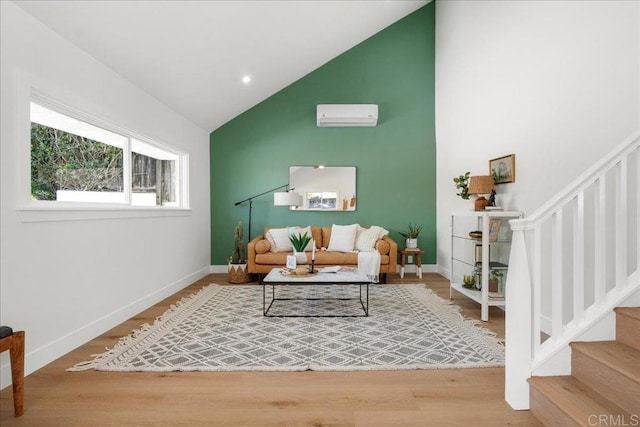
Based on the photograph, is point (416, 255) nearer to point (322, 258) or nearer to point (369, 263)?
point (369, 263)

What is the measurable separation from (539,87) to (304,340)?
306cm

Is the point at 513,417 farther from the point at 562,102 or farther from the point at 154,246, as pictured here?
the point at 154,246

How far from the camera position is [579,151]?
2627 millimetres

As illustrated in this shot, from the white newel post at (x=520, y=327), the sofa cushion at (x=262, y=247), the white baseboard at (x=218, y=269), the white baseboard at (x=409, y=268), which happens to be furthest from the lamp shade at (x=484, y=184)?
the white baseboard at (x=218, y=269)

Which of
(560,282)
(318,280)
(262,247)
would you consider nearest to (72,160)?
(318,280)

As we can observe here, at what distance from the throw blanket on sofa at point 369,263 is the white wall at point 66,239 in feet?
8.43

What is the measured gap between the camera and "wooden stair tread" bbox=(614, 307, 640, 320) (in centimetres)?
175

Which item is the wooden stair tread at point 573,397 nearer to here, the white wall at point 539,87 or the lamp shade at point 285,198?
the white wall at point 539,87

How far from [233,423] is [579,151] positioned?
301cm

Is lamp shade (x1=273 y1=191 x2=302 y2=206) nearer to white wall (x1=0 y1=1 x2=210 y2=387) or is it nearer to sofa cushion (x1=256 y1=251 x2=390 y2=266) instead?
sofa cushion (x1=256 y1=251 x2=390 y2=266)

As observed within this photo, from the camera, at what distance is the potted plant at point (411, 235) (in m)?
5.50

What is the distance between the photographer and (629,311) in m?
1.80

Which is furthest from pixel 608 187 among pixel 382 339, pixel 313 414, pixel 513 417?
pixel 313 414

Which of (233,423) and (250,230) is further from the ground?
(250,230)
